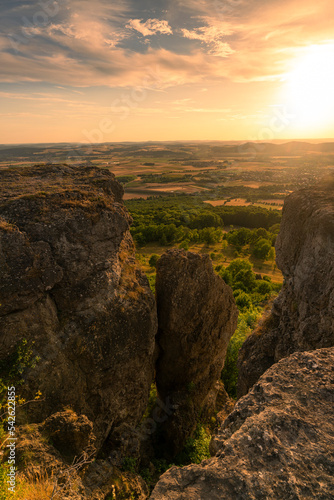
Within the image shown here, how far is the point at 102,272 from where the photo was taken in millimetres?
15117

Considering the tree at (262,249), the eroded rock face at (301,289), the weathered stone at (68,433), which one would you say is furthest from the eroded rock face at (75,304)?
the tree at (262,249)

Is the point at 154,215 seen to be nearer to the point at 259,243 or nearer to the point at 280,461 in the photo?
the point at 259,243

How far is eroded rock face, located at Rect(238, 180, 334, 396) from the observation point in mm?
12398

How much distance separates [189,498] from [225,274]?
173ft

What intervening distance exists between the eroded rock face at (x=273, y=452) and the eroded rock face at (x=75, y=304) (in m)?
7.90

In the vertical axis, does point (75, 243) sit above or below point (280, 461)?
above

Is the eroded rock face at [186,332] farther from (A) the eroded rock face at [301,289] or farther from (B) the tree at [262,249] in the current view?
(B) the tree at [262,249]

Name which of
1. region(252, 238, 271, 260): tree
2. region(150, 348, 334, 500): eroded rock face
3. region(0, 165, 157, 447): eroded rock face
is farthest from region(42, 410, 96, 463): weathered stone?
region(252, 238, 271, 260): tree

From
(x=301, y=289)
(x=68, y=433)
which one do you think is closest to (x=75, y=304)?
(x=68, y=433)

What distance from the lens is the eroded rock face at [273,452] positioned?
18.6 ft

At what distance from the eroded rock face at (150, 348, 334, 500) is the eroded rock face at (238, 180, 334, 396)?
4971mm

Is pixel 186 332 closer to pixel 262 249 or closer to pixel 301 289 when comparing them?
pixel 301 289

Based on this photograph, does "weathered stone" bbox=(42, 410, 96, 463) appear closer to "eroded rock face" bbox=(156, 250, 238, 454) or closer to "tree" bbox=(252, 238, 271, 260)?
"eroded rock face" bbox=(156, 250, 238, 454)

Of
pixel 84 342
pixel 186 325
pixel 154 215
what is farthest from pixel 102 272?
pixel 154 215
